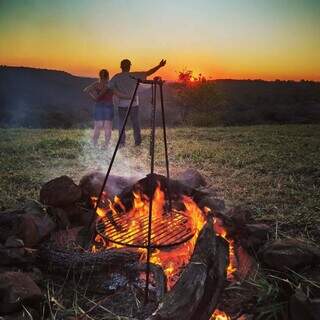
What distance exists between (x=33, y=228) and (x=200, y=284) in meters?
2.05

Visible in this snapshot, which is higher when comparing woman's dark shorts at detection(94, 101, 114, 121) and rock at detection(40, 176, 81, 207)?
woman's dark shorts at detection(94, 101, 114, 121)

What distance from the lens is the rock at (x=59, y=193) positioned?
5.11 meters

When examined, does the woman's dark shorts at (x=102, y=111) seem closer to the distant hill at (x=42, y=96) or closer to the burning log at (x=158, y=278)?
the burning log at (x=158, y=278)

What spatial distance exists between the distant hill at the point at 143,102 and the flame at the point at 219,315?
23.4 m

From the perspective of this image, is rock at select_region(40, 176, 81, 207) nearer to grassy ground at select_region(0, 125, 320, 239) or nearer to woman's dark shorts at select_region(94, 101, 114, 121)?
grassy ground at select_region(0, 125, 320, 239)

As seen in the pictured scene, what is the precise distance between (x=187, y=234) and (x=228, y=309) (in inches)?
35.5

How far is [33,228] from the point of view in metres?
4.45

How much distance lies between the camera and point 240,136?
15125 millimetres

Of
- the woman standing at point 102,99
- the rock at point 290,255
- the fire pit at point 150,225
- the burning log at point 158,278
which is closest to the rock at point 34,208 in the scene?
the fire pit at point 150,225

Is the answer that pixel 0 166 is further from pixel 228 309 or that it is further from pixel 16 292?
pixel 228 309

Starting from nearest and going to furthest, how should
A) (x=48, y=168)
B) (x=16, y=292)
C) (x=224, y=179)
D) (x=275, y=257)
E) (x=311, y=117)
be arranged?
1. (x=16, y=292)
2. (x=275, y=257)
3. (x=224, y=179)
4. (x=48, y=168)
5. (x=311, y=117)

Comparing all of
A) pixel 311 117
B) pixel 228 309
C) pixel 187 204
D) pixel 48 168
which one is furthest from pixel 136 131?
pixel 311 117

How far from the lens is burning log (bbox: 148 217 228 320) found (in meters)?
3.01

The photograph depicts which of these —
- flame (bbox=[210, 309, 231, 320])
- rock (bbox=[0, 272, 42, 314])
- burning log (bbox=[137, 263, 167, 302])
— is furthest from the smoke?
flame (bbox=[210, 309, 231, 320])
